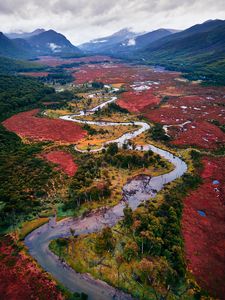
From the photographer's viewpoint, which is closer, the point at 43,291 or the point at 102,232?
the point at 43,291

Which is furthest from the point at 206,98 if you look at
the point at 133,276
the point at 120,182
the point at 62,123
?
the point at 133,276

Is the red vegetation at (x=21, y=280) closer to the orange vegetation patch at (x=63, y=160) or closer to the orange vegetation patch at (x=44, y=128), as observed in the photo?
the orange vegetation patch at (x=63, y=160)

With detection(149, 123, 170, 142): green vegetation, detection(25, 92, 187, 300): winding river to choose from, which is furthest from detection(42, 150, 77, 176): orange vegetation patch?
detection(149, 123, 170, 142): green vegetation

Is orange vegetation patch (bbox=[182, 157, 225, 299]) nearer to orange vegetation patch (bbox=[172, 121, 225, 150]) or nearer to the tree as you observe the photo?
the tree

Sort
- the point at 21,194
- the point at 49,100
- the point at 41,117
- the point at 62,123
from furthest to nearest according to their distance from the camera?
the point at 49,100 → the point at 41,117 → the point at 62,123 → the point at 21,194

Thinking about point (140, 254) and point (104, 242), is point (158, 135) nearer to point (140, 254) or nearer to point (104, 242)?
point (104, 242)

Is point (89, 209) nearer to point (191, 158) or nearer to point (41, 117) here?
point (191, 158)
